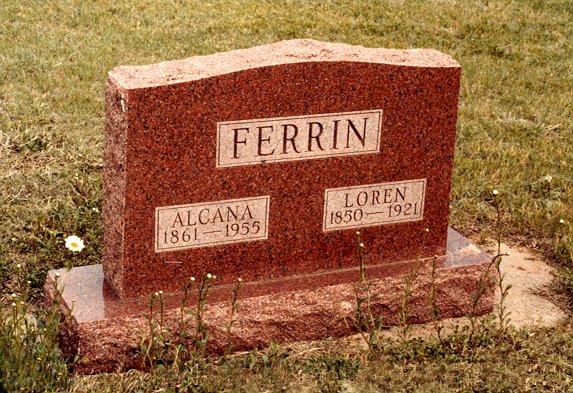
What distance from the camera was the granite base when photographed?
455cm

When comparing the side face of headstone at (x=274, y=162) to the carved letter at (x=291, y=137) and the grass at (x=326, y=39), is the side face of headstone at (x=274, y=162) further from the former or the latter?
the grass at (x=326, y=39)

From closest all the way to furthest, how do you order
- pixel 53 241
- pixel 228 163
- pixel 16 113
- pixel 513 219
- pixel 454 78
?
pixel 228 163, pixel 454 78, pixel 53 241, pixel 513 219, pixel 16 113

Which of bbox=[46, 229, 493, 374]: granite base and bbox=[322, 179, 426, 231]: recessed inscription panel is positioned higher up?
bbox=[322, 179, 426, 231]: recessed inscription panel

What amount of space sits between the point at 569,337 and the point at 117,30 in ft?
16.0

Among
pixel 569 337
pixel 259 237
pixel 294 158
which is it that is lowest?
pixel 569 337

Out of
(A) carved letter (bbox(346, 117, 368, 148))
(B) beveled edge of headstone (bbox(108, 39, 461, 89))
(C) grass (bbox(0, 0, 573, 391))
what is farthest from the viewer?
(A) carved letter (bbox(346, 117, 368, 148))

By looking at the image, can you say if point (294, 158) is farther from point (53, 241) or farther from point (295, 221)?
point (53, 241)

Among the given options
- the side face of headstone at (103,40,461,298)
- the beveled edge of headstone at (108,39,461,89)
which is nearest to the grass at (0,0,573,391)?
the side face of headstone at (103,40,461,298)

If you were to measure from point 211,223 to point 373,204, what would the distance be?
0.81 m

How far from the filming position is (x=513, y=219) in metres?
6.24

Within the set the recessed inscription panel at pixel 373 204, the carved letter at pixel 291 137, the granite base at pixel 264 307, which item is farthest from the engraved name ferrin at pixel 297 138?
the granite base at pixel 264 307

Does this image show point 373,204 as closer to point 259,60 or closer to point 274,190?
point 274,190

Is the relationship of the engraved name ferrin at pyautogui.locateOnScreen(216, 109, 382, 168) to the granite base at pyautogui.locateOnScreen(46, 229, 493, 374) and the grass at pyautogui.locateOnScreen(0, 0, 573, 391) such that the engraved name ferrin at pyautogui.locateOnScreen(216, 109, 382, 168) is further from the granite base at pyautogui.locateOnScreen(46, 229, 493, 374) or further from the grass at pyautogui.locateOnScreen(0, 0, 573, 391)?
the grass at pyautogui.locateOnScreen(0, 0, 573, 391)

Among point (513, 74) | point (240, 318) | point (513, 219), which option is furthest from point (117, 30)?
point (240, 318)
